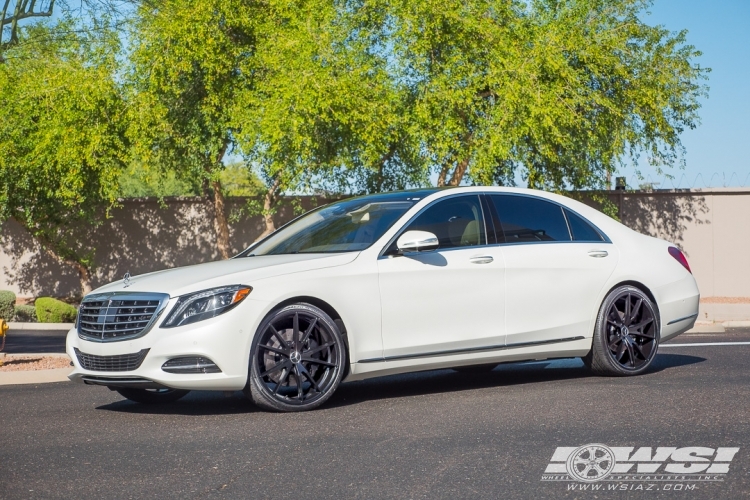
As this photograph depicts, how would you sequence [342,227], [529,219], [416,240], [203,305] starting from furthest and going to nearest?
[529,219] < [342,227] < [416,240] < [203,305]

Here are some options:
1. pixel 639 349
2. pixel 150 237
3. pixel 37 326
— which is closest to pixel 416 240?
pixel 639 349

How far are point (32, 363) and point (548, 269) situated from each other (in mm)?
5943

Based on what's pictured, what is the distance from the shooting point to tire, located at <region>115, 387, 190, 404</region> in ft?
27.2

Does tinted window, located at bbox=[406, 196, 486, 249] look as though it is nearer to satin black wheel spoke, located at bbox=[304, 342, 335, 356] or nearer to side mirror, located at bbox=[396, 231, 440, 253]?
side mirror, located at bbox=[396, 231, 440, 253]

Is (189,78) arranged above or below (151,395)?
above

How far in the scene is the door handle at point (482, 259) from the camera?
27.3ft

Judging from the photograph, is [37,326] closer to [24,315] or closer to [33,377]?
[24,315]

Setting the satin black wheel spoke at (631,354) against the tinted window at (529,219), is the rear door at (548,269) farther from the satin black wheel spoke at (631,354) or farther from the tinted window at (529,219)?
the satin black wheel spoke at (631,354)

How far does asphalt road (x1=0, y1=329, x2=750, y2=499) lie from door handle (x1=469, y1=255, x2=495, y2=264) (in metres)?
1.05

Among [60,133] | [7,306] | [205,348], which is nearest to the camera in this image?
[205,348]

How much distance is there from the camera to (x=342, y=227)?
333 inches

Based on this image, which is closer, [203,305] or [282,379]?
[203,305]

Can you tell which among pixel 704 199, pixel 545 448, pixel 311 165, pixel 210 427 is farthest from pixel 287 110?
pixel 545 448

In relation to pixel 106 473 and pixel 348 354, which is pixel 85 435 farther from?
pixel 348 354
